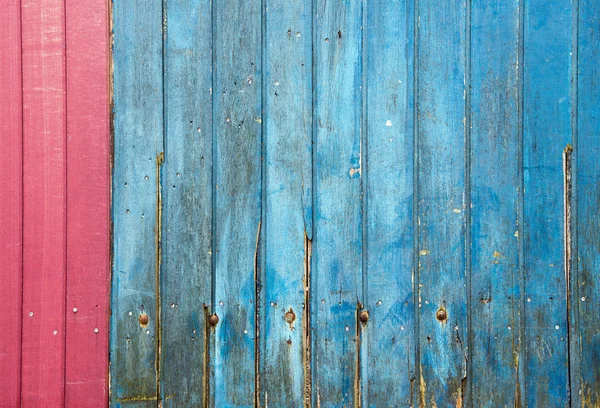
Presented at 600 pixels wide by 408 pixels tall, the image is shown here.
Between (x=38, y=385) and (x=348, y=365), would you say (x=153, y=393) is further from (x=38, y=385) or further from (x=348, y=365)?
(x=348, y=365)

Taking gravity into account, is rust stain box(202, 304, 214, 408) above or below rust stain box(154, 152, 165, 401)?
below

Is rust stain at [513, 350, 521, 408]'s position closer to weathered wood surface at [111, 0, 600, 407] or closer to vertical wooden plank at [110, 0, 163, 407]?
weathered wood surface at [111, 0, 600, 407]

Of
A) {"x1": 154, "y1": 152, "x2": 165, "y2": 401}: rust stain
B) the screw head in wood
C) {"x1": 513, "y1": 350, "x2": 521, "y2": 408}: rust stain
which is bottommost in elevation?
{"x1": 513, "y1": 350, "x2": 521, "y2": 408}: rust stain

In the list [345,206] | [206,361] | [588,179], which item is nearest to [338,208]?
[345,206]

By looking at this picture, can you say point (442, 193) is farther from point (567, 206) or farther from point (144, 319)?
point (144, 319)

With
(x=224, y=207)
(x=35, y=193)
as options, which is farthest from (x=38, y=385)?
(x=224, y=207)

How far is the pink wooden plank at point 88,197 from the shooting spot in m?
1.53

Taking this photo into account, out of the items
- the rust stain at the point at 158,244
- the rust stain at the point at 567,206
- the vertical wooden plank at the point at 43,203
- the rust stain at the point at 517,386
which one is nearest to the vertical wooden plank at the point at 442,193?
the rust stain at the point at 517,386

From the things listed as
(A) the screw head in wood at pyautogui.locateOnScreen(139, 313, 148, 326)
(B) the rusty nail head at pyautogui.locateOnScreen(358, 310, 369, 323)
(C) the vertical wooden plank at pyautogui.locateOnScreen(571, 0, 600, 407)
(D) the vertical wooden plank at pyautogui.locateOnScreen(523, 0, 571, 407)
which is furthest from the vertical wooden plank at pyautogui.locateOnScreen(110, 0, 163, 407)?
(C) the vertical wooden plank at pyautogui.locateOnScreen(571, 0, 600, 407)

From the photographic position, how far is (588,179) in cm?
152

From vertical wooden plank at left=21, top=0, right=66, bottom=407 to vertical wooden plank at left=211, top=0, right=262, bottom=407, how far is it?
0.38 meters

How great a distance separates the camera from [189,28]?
1542mm

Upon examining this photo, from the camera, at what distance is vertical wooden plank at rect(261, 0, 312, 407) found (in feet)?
5.05

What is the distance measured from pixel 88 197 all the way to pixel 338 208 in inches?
24.2
